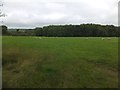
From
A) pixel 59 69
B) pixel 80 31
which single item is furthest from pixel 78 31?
pixel 59 69

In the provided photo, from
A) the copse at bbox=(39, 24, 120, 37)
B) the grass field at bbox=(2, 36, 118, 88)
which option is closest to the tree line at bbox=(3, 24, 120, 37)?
the copse at bbox=(39, 24, 120, 37)

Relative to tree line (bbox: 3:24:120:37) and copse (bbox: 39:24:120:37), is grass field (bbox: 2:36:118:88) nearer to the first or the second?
tree line (bbox: 3:24:120:37)

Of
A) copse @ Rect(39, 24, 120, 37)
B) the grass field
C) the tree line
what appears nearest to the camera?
the grass field

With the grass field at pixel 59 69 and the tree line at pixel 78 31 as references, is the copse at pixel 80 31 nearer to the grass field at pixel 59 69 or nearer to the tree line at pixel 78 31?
the tree line at pixel 78 31

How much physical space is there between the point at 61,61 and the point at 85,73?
3.67 metres

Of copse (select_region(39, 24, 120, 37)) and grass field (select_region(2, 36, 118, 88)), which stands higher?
copse (select_region(39, 24, 120, 37))

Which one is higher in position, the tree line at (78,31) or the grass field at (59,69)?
the tree line at (78,31)

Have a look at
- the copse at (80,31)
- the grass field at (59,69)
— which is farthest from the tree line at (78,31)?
the grass field at (59,69)

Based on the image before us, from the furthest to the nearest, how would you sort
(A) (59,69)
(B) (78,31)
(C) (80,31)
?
(C) (80,31) → (B) (78,31) → (A) (59,69)

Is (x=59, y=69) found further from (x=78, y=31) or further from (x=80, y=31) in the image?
(x=80, y=31)

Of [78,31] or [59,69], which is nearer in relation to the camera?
[59,69]

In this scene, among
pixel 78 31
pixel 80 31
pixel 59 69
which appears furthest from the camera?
pixel 80 31

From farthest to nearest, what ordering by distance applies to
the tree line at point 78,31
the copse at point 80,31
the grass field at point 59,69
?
the copse at point 80,31
the tree line at point 78,31
the grass field at point 59,69

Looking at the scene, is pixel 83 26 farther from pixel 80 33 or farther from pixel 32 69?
pixel 32 69
